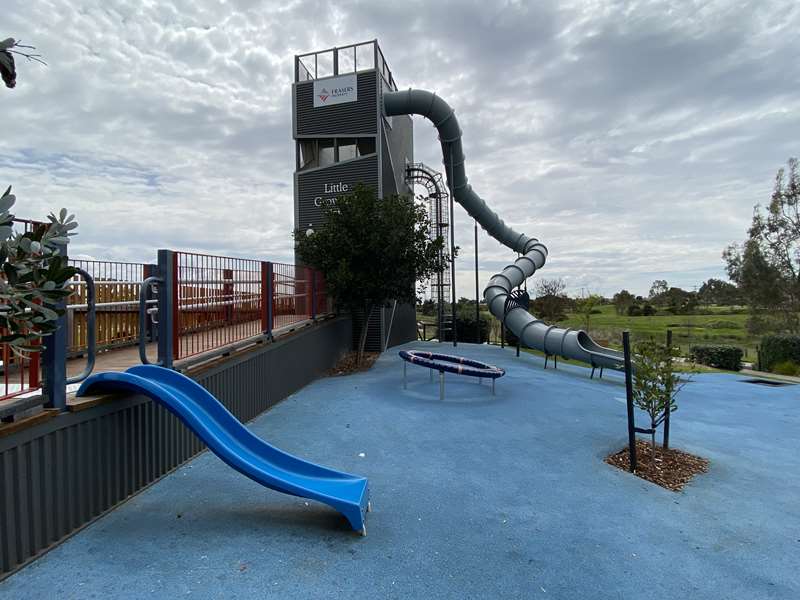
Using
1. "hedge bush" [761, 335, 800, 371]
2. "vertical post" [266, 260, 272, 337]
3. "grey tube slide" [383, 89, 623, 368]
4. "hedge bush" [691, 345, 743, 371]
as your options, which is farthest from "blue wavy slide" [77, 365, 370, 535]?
"hedge bush" [761, 335, 800, 371]

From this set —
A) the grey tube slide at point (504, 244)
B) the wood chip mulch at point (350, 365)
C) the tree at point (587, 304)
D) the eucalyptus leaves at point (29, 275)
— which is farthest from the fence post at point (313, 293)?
the tree at point (587, 304)

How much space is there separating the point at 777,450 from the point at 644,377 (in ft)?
8.97

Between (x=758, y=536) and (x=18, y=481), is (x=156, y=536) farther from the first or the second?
(x=758, y=536)

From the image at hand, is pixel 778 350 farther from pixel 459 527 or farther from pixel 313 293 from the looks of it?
pixel 459 527

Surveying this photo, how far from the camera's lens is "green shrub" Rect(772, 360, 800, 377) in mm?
15008

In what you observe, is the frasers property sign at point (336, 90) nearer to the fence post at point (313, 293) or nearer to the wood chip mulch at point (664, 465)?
the fence post at point (313, 293)

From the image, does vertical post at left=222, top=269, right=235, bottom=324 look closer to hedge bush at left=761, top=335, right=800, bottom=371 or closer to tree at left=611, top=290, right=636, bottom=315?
hedge bush at left=761, top=335, right=800, bottom=371

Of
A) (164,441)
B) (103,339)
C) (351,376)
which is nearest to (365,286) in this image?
(351,376)

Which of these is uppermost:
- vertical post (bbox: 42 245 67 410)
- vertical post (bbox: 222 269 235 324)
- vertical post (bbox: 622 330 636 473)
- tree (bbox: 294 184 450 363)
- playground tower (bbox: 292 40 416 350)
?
playground tower (bbox: 292 40 416 350)

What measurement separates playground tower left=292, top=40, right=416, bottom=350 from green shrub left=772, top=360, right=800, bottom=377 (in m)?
13.7

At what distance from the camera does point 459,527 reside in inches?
143

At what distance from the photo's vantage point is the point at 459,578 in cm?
294

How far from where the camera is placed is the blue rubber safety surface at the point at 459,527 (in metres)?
2.85

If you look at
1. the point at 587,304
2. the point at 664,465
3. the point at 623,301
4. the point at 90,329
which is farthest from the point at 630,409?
the point at 623,301
